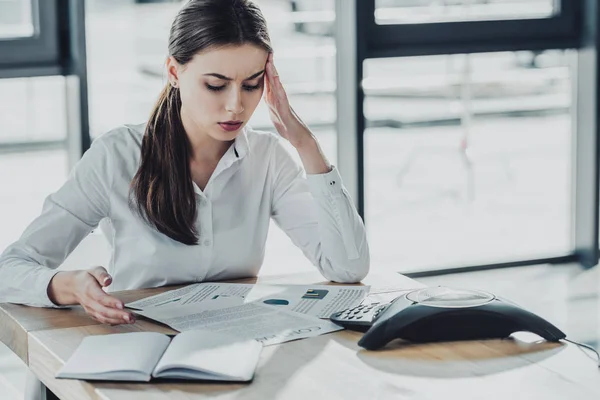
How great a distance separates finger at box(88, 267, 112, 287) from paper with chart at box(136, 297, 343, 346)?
0.25 feet

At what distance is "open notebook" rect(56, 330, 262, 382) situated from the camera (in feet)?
4.22

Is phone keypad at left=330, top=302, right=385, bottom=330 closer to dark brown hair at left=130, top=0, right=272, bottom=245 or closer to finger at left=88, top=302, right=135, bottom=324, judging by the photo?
finger at left=88, top=302, right=135, bottom=324

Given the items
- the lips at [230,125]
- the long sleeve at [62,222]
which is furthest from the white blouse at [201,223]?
the lips at [230,125]

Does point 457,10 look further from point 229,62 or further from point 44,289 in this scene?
point 44,289

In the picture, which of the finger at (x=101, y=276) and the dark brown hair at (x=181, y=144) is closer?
the finger at (x=101, y=276)

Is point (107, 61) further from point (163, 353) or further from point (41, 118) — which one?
point (163, 353)

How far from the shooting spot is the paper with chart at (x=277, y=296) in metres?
1.67

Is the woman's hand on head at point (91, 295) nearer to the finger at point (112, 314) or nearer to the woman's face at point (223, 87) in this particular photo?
the finger at point (112, 314)

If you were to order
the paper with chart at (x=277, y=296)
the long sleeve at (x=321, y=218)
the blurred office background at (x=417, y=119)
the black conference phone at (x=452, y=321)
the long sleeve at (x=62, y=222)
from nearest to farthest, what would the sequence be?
the black conference phone at (x=452, y=321) < the paper with chart at (x=277, y=296) < the long sleeve at (x=62, y=222) < the long sleeve at (x=321, y=218) < the blurred office background at (x=417, y=119)

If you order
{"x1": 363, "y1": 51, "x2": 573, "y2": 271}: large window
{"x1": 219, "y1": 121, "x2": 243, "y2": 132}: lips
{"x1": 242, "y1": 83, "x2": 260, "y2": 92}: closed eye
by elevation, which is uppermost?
{"x1": 242, "y1": 83, "x2": 260, "y2": 92}: closed eye

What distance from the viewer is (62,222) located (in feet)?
6.16

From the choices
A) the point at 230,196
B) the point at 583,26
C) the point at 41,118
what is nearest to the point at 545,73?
the point at 583,26

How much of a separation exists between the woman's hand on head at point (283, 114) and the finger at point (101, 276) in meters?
0.54

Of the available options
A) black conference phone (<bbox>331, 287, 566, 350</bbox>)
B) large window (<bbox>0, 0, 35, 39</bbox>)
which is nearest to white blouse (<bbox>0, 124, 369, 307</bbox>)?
black conference phone (<bbox>331, 287, 566, 350</bbox>)
